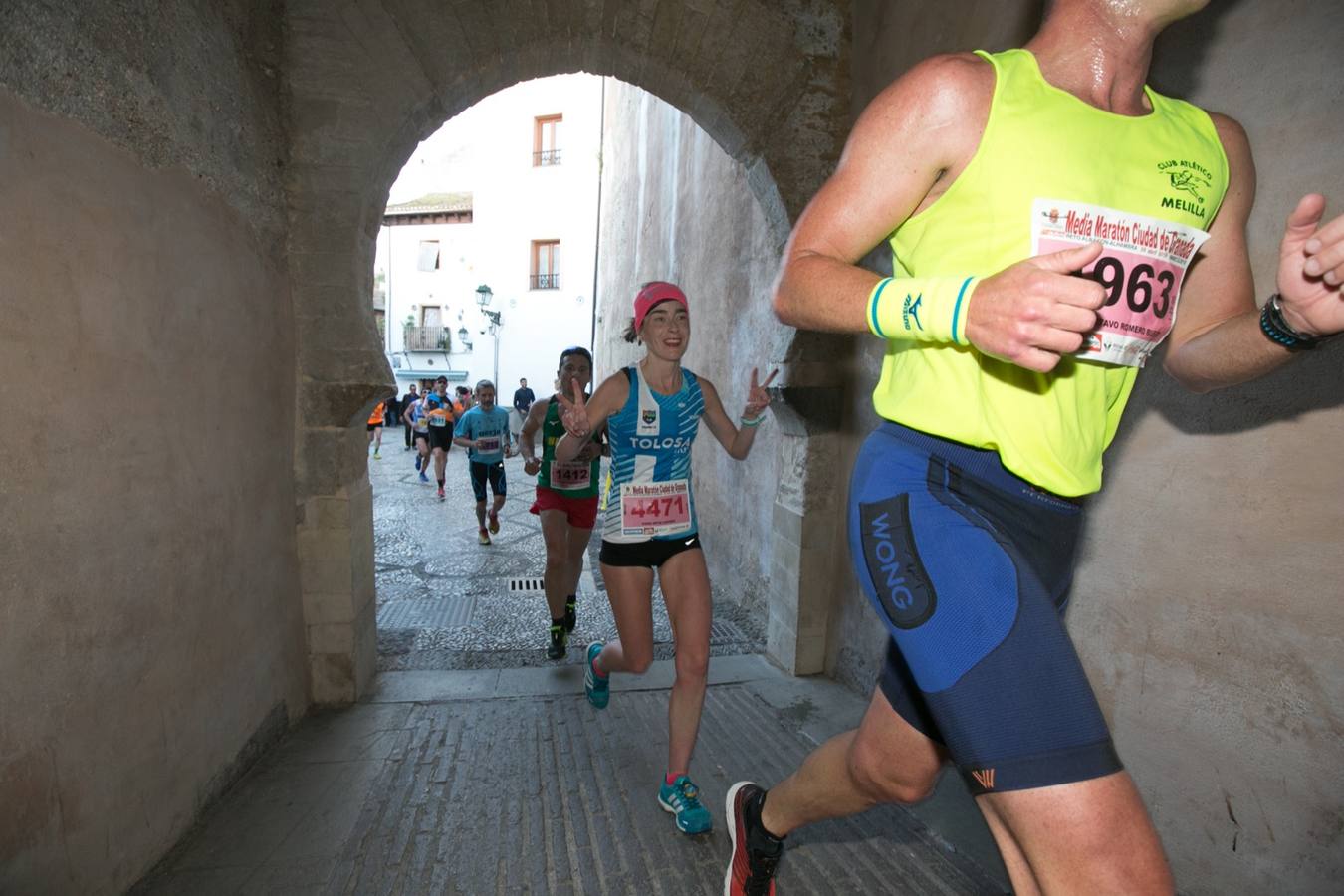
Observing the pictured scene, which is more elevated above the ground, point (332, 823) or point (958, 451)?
point (958, 451)

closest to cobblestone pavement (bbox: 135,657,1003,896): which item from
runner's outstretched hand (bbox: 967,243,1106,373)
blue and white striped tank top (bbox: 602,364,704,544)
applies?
blue and white striped tank top (bbox: 602,364,704,544)

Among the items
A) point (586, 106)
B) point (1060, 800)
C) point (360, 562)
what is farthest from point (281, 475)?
point (586, 106)

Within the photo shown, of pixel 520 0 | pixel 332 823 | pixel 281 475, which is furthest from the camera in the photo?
pixel 520 0

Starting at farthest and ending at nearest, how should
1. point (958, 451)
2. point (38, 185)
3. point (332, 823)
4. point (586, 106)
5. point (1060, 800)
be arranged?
1. point (586, 106)
2. point (332, 823)
3. point (38, 185)
4. point (958, 451)
5. point (1060, 800)

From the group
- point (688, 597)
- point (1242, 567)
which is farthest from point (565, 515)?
point (1242, 567)

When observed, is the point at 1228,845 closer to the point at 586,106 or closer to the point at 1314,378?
the point at 1314,378

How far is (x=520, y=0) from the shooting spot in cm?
351

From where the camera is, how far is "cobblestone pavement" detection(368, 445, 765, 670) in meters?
4.56

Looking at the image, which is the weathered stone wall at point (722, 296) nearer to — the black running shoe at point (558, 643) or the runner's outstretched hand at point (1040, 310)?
the black running shoe at point (558, 643)

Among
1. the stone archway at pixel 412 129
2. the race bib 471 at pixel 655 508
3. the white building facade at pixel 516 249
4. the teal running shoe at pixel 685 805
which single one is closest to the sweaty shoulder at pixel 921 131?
the race bib 471 at pixel 655 508

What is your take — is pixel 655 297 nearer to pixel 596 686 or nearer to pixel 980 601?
pixel 596 686

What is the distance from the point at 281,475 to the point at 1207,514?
3629 mm

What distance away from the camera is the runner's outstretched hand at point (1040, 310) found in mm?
946

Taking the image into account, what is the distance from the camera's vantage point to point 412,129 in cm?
354
